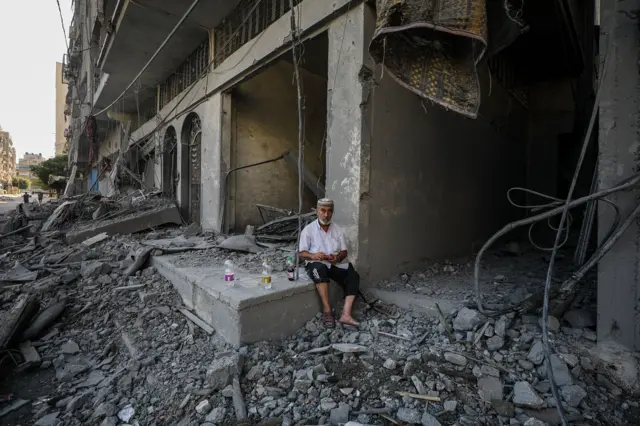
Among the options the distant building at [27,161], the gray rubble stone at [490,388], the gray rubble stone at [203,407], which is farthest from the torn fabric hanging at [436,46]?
the distant building at [27,161]

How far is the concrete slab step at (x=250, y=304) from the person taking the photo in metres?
3.22

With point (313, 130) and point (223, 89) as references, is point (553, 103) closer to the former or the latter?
point (313, 130)

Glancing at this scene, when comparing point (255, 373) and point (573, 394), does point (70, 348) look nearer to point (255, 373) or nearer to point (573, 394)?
point (255, 373)

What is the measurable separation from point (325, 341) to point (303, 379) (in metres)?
0.66

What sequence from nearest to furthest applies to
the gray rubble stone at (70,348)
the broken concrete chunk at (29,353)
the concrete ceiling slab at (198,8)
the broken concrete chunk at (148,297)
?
the broken concrete chunk at (29,353) < the gray rubble stone at (70,348) < the broken concrete chunk at (148,297) < the concrete ceiling slab at (198,8)

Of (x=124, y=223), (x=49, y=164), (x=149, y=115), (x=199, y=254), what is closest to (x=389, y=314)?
(x=199, y=254)

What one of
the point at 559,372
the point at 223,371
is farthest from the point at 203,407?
the point at 559,372

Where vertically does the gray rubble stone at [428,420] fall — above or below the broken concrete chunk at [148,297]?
below

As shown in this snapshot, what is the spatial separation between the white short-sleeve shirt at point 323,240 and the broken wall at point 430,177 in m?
0.50

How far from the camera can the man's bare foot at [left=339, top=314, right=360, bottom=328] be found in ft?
11.8

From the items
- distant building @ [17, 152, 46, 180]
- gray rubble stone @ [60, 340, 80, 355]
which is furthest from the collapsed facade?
distant building @ [17, 152, 46, 180]

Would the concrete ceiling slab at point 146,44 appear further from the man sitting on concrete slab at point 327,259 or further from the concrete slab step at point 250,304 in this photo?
the concrete slab step at point 250,304

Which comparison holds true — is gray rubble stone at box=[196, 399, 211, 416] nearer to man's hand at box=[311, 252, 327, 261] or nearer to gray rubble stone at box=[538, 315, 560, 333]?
man's hand at box=[311, 252, 327, 261]

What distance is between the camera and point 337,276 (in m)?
3.88
